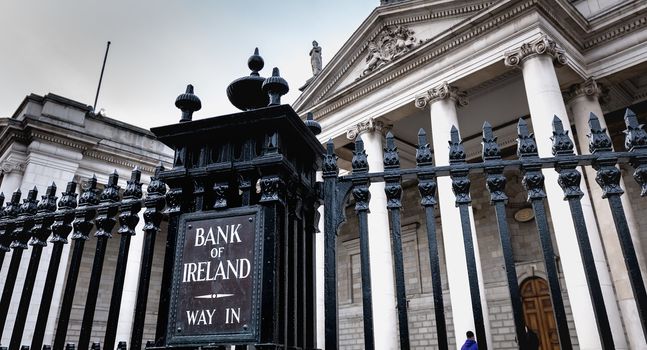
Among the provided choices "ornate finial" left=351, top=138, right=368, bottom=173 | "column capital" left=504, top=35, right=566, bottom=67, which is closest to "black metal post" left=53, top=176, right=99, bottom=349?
"ornate finial" left=351, top=138, right=368, bottom=173

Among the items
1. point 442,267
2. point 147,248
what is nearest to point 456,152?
point 147,248

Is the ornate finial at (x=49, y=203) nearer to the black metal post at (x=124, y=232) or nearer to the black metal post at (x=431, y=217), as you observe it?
the black metal post at (x=124, y=232)

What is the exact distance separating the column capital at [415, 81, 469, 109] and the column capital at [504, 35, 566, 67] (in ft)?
5.20

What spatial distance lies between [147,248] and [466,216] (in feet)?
5.97

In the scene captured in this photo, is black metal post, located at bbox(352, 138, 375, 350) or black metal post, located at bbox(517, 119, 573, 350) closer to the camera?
black metal post, located at bbox(517, 119, 573, 350)

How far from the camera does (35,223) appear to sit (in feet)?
10.3

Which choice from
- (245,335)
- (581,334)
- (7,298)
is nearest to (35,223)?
(7,298)

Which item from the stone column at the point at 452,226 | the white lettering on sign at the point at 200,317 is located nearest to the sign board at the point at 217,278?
the white lettering on sign at the point at 200,317

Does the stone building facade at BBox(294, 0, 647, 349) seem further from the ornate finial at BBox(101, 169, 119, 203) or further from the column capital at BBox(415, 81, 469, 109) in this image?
the ornate finial at BBox(101, 169, 119, 203)

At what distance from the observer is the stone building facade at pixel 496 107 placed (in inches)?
373

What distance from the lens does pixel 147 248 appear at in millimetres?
2637

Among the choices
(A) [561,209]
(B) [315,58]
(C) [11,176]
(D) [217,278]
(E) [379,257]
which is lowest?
(D) [217,278]

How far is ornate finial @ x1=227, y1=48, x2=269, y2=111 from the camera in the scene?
282 centimetres

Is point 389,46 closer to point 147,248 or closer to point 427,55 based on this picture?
point 427,55
